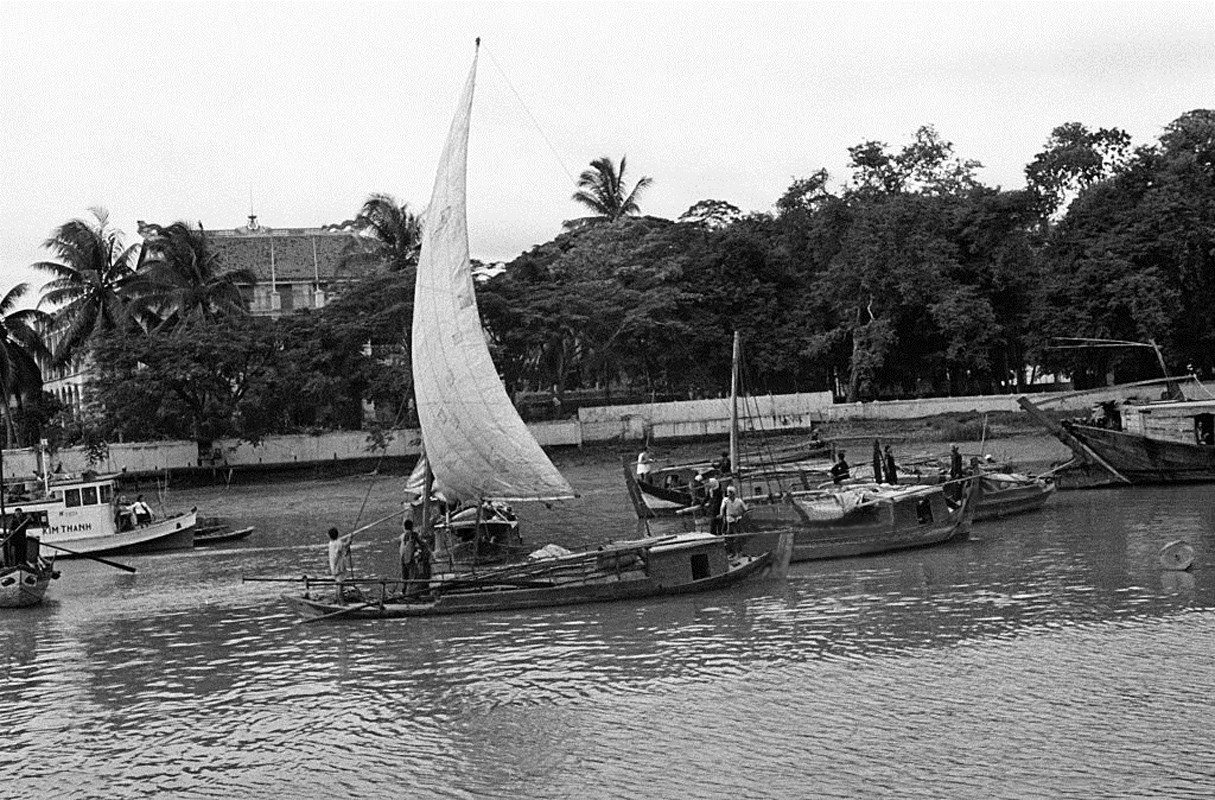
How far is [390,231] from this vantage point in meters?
61.5

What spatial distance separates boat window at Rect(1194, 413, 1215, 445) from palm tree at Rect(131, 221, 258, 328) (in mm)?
41498

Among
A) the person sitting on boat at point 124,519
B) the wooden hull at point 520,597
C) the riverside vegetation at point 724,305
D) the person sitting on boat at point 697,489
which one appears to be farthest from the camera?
the riverside vegetation at point 724,305

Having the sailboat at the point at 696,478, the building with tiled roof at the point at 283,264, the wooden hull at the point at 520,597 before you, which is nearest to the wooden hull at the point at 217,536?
the sailboat at the point at 696,478

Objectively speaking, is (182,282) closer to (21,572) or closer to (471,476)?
(21,572)

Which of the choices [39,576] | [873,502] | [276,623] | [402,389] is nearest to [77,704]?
[276,623]

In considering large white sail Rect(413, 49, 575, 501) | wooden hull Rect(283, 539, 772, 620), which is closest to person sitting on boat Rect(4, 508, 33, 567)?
wooden hull Rect(283, 539, 772, 620)

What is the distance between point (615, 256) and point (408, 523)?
40.7m

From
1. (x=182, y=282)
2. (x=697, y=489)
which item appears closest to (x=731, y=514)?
(x=697, y=489)

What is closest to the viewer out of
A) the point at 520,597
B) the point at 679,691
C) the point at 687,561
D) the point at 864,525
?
the point at 679,691

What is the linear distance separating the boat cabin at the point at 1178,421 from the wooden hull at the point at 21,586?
28.8m

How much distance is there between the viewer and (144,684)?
64.4 ft

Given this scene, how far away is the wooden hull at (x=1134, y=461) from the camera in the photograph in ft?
122

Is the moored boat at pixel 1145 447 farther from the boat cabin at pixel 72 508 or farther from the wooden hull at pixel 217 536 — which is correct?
the boat cabin at pixel 72 508

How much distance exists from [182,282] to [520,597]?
44.4 m
